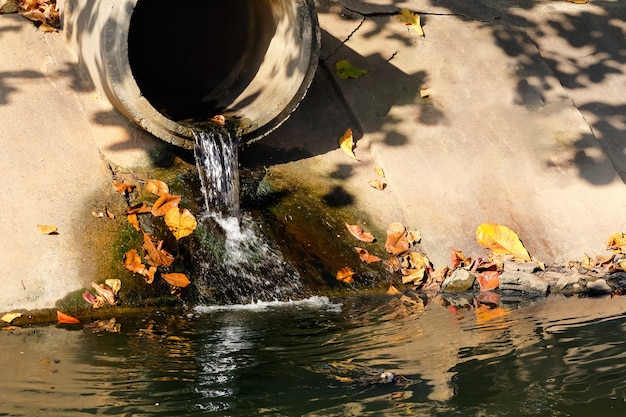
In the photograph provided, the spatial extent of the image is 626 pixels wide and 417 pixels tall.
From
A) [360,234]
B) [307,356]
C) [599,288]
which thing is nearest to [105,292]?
[307,356]

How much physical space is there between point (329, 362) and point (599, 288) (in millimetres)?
2544

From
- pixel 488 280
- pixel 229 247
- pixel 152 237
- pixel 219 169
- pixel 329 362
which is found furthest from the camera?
pixel 219 169

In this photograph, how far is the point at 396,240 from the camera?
7.47 meters

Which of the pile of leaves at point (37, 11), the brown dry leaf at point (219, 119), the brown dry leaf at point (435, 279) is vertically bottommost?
the brown dry leaf at point (435, 279)

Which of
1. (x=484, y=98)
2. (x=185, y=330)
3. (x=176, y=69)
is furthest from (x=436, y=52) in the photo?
(x=185, y=330)

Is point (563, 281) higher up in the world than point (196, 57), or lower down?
lower down

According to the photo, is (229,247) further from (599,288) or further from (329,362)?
(599,288)

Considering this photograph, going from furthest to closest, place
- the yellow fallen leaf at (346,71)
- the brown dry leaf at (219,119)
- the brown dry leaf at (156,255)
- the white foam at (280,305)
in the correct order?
the yellow fallen leaf at (346,71)
the brown dry leaf at (219,119)
the brown dry leaf at (156,255)
the white foam at (280,305)

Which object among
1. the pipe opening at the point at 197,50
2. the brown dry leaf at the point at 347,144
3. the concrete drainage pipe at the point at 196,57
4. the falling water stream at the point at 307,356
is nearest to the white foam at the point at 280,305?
the falling water stream at the point at 307,356

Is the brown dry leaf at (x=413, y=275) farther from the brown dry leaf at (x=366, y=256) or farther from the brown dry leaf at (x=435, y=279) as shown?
the brown dry leaf at (x=366, y=256)

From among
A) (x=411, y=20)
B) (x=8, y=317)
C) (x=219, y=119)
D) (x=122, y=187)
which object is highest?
(x=411, y=20)

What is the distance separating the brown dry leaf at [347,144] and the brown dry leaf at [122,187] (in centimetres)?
174

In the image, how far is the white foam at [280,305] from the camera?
6.57 metres

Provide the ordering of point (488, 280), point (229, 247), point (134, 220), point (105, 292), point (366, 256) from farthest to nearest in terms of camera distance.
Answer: point (366, 256), point (488, 280), point (229, 247), point (134, 220), point (105, 292)
